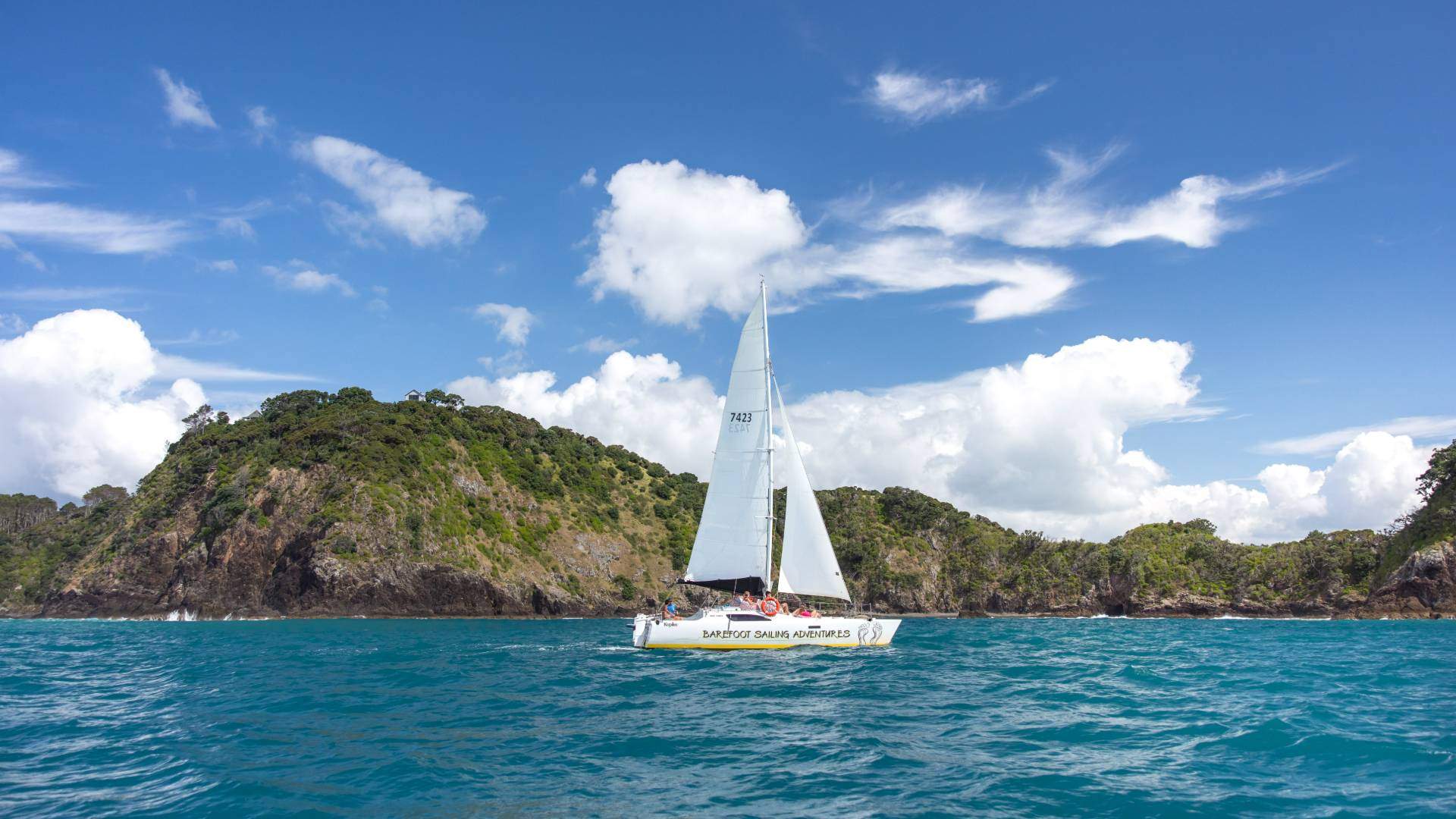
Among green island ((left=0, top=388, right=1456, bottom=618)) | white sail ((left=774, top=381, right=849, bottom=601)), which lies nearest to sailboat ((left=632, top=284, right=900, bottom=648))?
white sail ((left=774, top=381, right=849, bottom=601))

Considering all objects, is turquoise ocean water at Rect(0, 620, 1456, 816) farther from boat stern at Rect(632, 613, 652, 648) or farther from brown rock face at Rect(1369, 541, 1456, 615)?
brown rock face at Rect(1369, 541, 1456, 615)

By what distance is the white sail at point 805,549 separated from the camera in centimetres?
3881

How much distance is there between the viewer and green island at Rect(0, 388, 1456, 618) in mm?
87438

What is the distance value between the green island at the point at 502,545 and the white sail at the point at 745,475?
56503 millimetres

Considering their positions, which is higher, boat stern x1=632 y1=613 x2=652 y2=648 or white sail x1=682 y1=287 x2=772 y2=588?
white sail x1=682 y1=287 x2=772 y2=588

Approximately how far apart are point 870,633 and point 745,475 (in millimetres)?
9833

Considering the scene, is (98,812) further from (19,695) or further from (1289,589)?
(1289,589)

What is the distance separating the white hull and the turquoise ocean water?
1.19m

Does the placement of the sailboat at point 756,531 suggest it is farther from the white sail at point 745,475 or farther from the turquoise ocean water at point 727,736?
the turquoise ocean water at point 727,736

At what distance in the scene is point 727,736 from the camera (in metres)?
18.6

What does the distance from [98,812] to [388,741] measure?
5571 millimetres

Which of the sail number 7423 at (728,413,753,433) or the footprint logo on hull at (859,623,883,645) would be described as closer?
the footprint logo on hull at (859,623,883,645)

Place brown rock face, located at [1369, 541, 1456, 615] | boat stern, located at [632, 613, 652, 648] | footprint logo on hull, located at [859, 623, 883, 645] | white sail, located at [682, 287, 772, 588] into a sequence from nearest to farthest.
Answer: boat stern, located at [632, 613, 652, 648]
footprint logo on hull, located at [859, 623, 883, 645]
white sail, located at [682, 287, 772, 588]
brown rock face, located at [1369, 541, 1456, 615]

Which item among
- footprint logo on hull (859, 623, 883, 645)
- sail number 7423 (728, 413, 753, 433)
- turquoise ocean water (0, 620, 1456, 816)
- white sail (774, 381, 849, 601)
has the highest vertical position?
sail number 7423 (728, 413, 753, 433)
